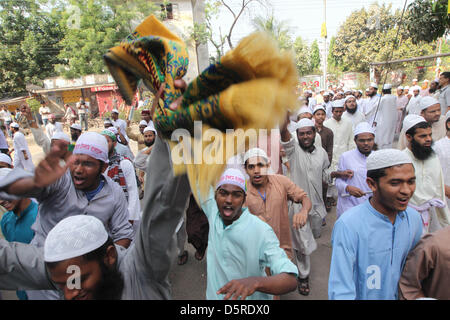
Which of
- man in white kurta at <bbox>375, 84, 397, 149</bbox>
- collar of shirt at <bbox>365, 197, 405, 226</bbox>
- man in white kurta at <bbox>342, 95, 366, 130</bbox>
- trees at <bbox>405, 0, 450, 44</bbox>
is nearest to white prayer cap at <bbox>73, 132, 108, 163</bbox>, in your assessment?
collar of shirt at <bbox>365, 197, 405, 226</bbox>

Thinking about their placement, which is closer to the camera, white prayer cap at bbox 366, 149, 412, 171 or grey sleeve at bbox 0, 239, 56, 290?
grey sleeve at bbox 0, 239, 56, 290

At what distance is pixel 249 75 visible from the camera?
637 mm

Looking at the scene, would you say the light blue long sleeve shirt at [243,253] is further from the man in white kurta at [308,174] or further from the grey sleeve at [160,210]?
the man in white kurta at [308,174]

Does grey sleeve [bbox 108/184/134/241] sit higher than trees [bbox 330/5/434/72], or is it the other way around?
trees [bbox 330/5/434/72]

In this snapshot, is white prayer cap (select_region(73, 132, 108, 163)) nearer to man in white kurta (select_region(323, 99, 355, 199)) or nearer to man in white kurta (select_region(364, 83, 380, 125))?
man in white kurta (select_region(323, 99, 355, 199))

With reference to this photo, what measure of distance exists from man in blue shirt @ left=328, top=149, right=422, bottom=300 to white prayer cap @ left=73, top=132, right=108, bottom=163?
5.81 ft

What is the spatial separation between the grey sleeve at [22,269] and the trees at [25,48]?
25574 millimetres

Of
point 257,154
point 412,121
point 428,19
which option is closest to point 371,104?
point 428,19

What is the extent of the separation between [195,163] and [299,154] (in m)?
3.04

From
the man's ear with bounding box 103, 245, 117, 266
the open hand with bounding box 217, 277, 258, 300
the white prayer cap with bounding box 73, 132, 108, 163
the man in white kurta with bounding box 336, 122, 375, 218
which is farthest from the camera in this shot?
the man in white kurta with bounding box 336, 122, 375, 218

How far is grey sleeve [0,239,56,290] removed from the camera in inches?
56.2

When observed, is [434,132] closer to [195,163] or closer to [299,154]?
[299,154]

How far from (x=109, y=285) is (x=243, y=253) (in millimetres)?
909

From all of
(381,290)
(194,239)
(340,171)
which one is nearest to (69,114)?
(194,239)
